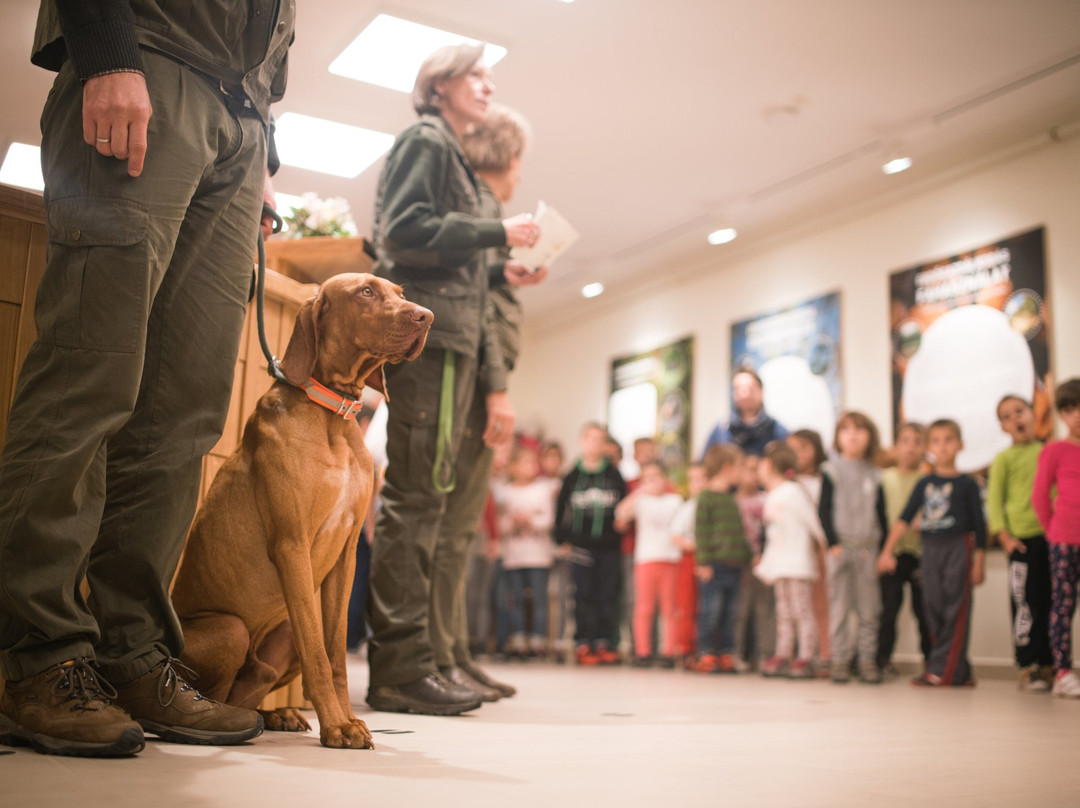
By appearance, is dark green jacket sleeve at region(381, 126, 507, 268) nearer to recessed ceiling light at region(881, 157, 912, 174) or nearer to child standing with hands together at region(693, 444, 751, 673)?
child standing with hands together at region(693, 444, 751, 673)

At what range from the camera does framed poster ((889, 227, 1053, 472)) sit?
22.1ft

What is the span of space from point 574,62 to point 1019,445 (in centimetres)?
355

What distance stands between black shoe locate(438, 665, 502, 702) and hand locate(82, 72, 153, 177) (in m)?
1.84

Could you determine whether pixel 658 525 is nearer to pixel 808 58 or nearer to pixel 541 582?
pixel 541 582

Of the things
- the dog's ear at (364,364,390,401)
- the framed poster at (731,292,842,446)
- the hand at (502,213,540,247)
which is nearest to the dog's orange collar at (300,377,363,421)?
the dog's ear at (364,364,390,401)

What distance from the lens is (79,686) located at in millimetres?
1562

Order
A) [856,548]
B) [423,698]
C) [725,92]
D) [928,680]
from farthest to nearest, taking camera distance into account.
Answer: [725,92], [856,548], [928,680], [423,698]

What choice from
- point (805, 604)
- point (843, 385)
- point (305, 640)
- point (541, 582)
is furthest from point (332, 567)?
point (843, 385)

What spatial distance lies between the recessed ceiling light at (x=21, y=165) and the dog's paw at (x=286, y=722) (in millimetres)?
6922

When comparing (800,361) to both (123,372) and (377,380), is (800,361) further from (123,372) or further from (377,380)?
(123,372)

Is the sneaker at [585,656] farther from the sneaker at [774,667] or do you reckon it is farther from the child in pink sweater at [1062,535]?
the child in pink sweater at [1062,535]

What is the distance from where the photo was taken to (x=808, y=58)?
611 cm

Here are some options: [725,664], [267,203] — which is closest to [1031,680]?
[725,664]

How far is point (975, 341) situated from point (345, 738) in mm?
6375
